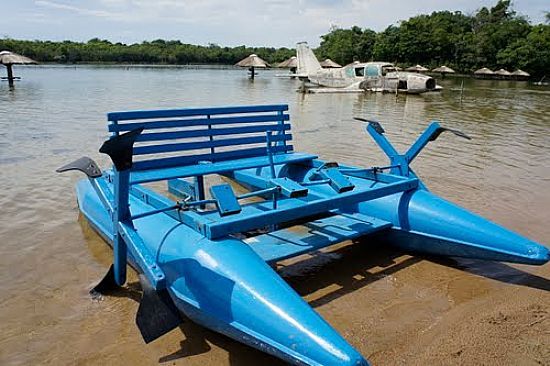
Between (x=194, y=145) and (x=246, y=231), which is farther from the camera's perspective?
(x=194, y=145)

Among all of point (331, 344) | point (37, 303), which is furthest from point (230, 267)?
point (37, 303)

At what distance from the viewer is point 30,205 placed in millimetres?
5977

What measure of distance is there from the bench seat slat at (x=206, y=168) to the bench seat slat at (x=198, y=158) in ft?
0.28

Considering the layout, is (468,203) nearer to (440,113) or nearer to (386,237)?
(386,237)

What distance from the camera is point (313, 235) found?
4164mm

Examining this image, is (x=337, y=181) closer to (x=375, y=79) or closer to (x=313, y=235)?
(x=313, y=235)

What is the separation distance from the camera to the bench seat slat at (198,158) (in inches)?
199

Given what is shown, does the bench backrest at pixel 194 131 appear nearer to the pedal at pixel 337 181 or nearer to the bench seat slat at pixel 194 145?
the bench seat slat at pixel 194 145

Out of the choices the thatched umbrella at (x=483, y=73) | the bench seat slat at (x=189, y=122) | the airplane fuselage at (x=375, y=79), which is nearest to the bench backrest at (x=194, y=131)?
the bench seat slat at (x=189, y=122)

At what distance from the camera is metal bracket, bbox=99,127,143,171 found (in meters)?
2.83

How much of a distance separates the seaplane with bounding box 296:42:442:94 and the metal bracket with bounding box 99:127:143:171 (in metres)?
25.5

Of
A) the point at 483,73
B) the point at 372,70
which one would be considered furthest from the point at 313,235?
the point at 483,73

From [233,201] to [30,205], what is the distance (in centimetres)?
383

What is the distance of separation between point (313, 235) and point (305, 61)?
31.3 m
